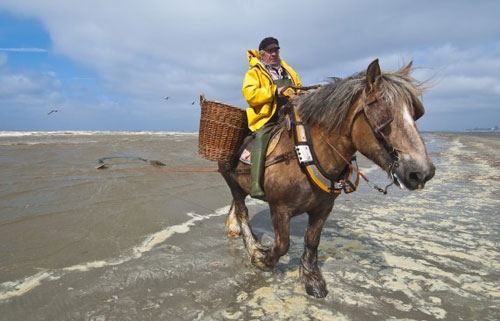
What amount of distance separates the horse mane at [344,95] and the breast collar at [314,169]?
14 centimetres

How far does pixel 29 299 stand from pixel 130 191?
4.66 meters

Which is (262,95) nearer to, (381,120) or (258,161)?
(258,161)

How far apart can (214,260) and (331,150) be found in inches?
85.8

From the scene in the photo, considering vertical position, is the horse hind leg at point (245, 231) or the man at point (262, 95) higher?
the man at point (262, 95)

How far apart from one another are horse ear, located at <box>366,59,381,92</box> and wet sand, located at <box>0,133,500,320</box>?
2.12m

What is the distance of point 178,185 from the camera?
8.73 m

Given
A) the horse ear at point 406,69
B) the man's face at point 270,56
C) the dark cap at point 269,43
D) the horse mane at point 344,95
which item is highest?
the dark cap at point 269,43

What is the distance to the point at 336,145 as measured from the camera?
9.89ft

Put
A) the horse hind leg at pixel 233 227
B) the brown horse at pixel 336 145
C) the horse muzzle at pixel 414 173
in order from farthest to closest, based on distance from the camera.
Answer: the horse hind leg at pixel 233 227 → the brown horse at pixel 336 145 → the horse muzzle at pixel 414 173

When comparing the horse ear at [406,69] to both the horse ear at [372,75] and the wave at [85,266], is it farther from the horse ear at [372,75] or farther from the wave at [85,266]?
the wave at [85,266]

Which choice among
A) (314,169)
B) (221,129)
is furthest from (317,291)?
(221,129)

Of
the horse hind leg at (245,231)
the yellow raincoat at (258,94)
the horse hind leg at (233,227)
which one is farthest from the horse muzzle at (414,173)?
the horse hind leg at (233,227)

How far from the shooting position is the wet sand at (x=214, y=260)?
10.1 feet

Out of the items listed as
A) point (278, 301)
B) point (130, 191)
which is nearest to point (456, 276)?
point (278, 301)
